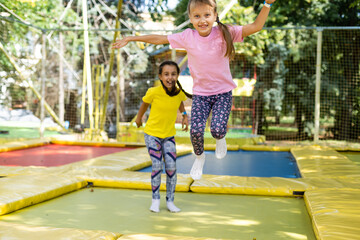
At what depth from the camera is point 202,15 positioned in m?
2.17

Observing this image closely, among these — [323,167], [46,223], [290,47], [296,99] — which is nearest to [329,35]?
[290,47]

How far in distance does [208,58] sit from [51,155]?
11.4 ft

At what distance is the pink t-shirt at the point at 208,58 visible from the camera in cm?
229

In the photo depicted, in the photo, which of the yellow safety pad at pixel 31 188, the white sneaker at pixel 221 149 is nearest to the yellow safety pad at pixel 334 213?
the white sneaker at pixel 221 149

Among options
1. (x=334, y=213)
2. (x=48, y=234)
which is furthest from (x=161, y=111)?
(x=334, y=213)

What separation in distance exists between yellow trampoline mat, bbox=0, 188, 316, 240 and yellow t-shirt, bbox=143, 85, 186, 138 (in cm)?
52

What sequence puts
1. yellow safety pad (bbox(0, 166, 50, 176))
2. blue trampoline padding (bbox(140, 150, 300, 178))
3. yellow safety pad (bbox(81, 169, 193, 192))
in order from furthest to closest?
1. blue trampoline padding (bbox(140, 150, 300, 178))
2. yellow safety pad (bbox(0, 166, 50, 176))
3. yellow safety pad (bbox(81, 169, 193, 192))

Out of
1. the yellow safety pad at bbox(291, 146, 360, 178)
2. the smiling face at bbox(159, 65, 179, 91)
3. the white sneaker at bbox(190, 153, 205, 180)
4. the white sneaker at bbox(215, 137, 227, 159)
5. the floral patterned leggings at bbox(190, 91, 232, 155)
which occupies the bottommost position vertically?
the yellow safety pad at bbox(291, 146, 360, 178)

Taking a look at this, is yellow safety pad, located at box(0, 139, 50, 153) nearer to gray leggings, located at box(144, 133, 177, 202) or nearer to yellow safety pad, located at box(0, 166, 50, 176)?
yellow safety pad, located at box(0, 166, 50, 176)

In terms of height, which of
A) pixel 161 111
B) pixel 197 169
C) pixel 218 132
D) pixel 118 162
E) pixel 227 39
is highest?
pixel 227 39

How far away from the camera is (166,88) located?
2627 mm

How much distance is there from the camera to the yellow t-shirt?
263cm

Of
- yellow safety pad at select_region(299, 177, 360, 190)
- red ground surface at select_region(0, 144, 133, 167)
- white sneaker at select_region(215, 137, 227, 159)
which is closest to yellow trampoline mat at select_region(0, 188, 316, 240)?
yellow safety pad at select_region(299, 177, 360, 190)

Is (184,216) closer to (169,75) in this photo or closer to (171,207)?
(171,207)
